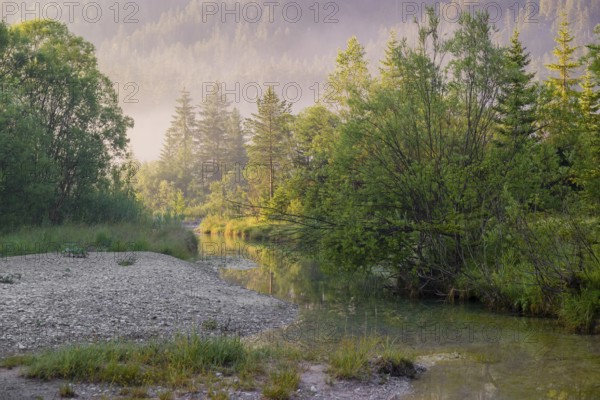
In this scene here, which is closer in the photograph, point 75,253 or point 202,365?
point 202,365

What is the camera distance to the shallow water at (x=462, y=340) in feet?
27.4

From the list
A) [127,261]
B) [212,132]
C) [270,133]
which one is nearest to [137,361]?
[127,261]

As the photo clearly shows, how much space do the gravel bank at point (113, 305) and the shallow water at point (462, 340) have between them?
59.2 inches

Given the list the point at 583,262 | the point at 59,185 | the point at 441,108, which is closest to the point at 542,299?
the point at 583,262

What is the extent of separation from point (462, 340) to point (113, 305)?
26.2 feet

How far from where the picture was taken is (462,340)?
37.1 feet

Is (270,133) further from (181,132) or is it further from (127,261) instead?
(181,132)

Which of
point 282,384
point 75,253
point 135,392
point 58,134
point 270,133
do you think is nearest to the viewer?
point 135,392

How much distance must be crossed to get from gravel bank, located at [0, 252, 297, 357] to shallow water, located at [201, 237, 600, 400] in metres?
1.50

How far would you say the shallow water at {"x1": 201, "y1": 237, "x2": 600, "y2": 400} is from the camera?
8.36 m

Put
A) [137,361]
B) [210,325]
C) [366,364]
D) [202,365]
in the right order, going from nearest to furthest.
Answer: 1. [137,361]
2. [202,365]
3. [366,364]
4. [210,325]

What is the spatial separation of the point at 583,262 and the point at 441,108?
6773mm

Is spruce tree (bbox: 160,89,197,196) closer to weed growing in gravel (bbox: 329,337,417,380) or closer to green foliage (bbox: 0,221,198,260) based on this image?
green foliage (bbox: 0,221,198,260)

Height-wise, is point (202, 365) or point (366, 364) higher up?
point (202, 365)
